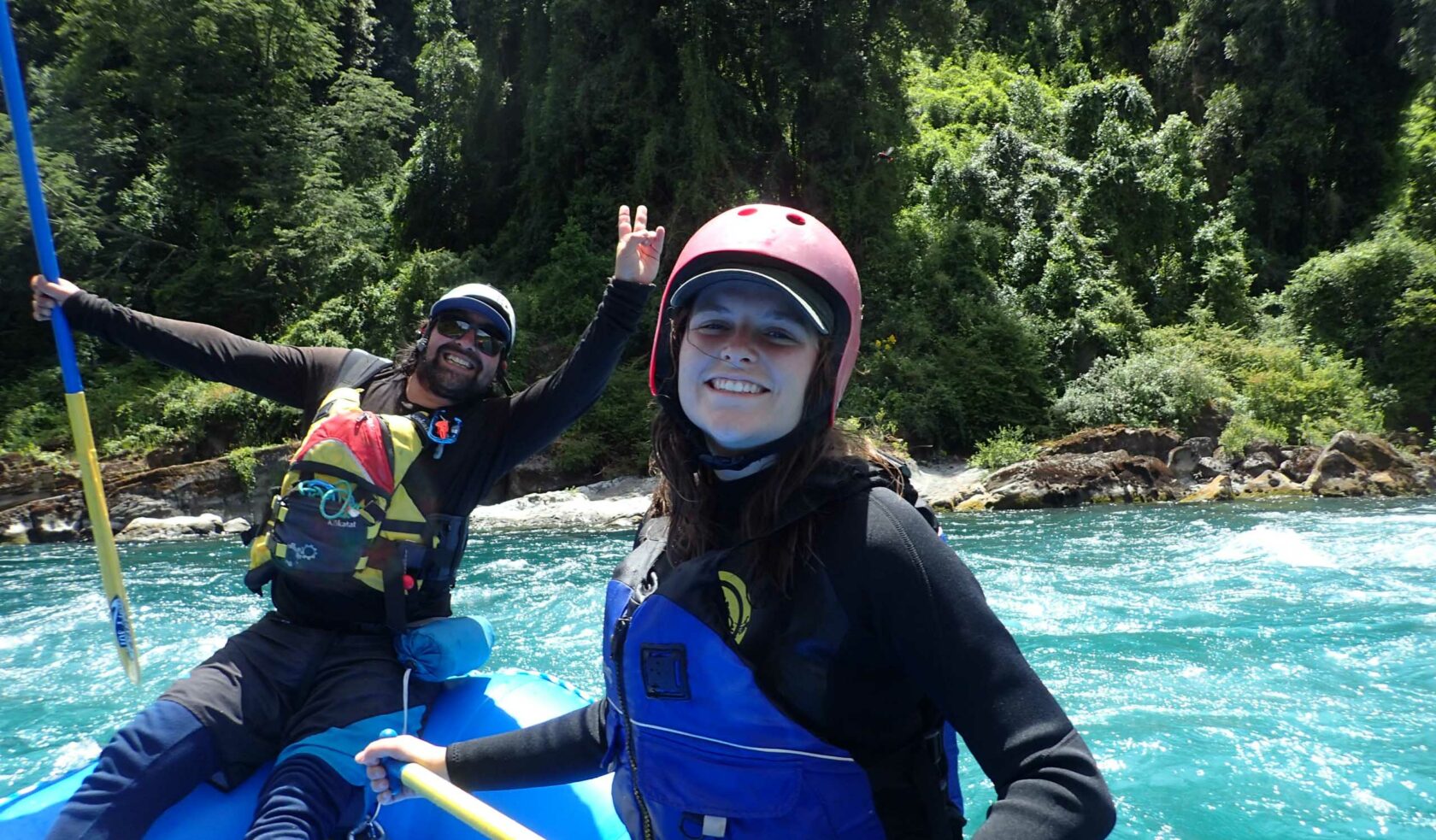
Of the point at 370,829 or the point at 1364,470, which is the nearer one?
the point at 370,829

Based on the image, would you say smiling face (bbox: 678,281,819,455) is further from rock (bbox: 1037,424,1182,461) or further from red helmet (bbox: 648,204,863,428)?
rock (bbox: 1037,424,1182,461)

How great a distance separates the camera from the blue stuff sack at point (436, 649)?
2.23 m

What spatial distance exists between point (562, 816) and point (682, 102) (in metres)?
15.5

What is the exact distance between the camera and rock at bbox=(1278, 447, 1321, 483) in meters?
12.0

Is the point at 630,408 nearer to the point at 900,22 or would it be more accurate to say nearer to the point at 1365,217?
the point at 900,22

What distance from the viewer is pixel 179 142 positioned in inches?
730

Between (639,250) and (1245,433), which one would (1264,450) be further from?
(639,250)

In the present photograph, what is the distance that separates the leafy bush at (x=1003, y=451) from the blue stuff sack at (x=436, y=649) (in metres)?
11.3

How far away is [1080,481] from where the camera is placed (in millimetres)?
11617

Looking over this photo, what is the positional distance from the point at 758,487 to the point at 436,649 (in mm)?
1224

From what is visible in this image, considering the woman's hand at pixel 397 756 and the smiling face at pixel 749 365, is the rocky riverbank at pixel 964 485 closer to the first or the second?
the woman's hand at pixel 397 756

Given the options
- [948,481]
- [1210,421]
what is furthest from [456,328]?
[1210,421]

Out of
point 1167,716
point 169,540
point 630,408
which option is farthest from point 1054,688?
point 630,408

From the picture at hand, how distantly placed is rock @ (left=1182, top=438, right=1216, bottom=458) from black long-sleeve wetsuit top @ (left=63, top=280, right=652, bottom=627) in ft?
38.2
